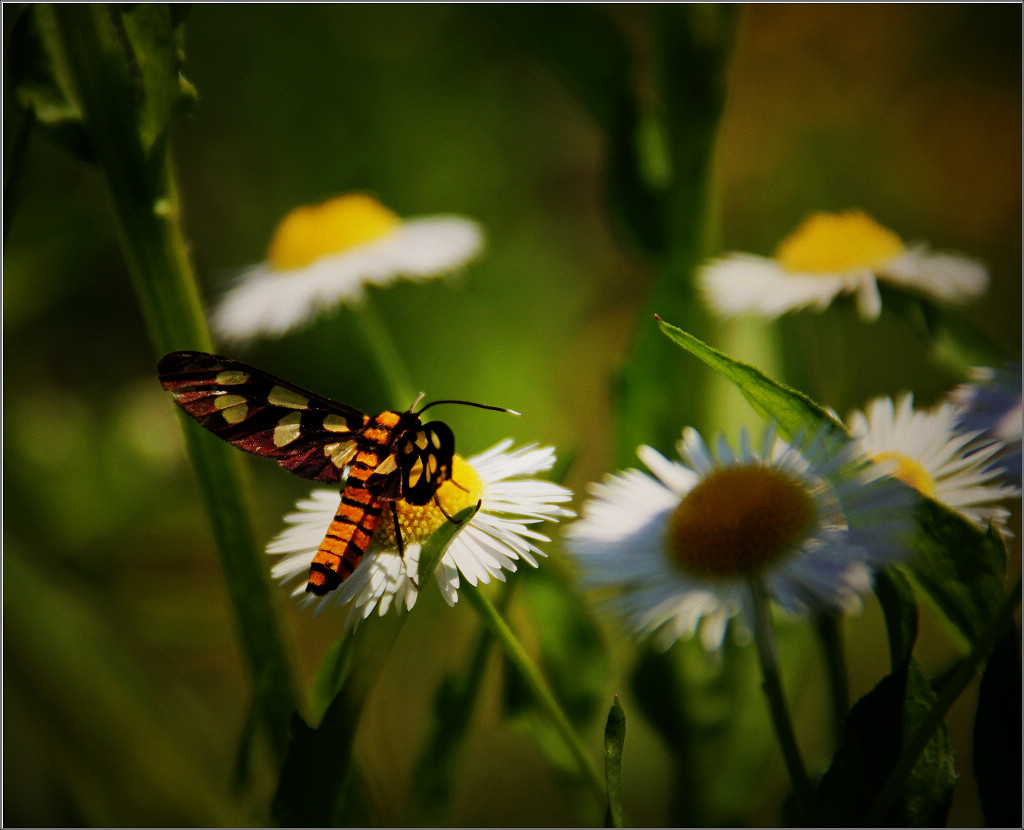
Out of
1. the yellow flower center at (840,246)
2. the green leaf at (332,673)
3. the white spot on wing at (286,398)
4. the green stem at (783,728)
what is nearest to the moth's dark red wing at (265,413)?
the white spot on wing at (286,398)

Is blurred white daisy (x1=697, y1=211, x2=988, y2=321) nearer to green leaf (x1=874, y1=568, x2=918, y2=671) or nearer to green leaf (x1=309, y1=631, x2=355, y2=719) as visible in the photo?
green leaf (x1=874, y1=568, x2=918, y2=671)

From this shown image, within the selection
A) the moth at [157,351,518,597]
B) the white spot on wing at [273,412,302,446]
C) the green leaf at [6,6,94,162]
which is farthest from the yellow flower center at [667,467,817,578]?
the green leaf at [6,6,94,162]

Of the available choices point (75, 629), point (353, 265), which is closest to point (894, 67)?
point (353, 265)

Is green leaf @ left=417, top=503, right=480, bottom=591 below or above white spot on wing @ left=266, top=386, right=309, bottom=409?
below

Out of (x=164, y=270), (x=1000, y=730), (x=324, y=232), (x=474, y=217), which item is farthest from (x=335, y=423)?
(x=474, y=217)

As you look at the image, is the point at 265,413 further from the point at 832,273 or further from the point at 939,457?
the point at 832,273

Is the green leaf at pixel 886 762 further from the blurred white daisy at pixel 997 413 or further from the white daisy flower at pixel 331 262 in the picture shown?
the white daisy flower at pixel 331 262
